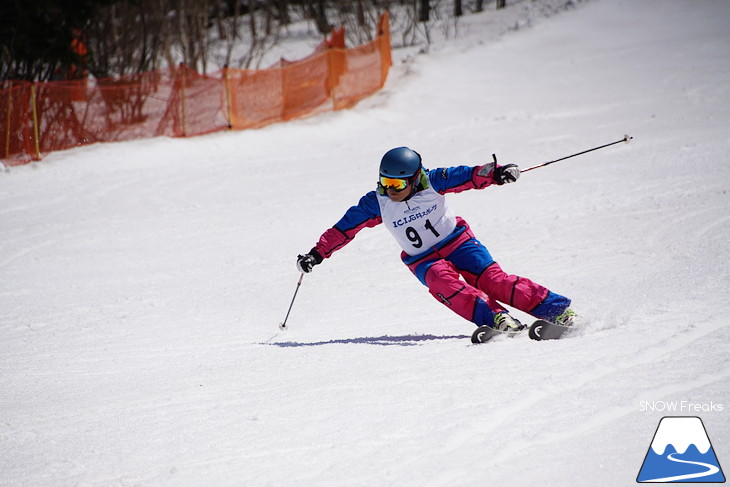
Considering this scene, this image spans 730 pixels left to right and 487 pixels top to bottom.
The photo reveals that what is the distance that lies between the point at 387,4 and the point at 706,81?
16.0 metres

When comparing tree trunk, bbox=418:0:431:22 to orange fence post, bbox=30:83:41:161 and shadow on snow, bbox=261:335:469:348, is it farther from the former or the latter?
shadow on snow, bbox=261:335:469:348

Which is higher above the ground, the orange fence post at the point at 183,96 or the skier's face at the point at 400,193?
the skier's face at the point at 400,193

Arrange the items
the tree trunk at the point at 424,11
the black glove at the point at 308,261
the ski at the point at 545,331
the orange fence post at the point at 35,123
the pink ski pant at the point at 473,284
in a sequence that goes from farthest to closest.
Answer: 1. the tree trunk at the point at 424,11
2. the orange fence post at the point at 35,123
3. the black glove at the point at 308,261
4. the pink ski pant at the point at 473,284
5. the ski at the point at 545,331

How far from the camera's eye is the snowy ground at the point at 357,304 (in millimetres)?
3537

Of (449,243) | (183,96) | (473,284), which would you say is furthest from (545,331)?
(183,96)

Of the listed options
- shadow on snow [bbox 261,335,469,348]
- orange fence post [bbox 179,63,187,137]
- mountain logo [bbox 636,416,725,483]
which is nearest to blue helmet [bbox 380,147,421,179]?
shadow on snow [bbox 261,335,469,348]

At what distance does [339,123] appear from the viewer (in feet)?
57.8

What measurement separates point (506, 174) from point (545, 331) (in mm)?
1226

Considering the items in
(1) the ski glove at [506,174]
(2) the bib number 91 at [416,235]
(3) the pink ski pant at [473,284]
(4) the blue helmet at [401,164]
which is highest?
(4) the blue helmet at [401,164]

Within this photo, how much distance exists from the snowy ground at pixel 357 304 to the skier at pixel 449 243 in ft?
1.33

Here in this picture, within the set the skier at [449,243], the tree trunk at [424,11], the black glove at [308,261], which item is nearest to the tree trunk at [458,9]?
the tree trunk at [424,11]

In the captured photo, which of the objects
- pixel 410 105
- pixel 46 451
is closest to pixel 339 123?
pixel 410 105

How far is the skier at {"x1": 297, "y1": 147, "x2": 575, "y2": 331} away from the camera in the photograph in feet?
17.7

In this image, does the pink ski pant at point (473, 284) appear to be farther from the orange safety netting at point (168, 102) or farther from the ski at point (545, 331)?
the orange safety netting at point (168, 102)
